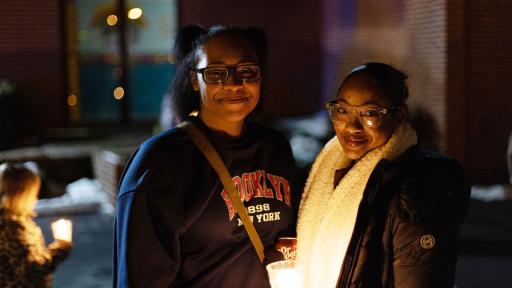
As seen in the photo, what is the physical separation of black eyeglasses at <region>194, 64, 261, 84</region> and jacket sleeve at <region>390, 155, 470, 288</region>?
0.82m

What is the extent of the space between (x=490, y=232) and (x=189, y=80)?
18.5 feet

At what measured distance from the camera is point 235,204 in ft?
8.57

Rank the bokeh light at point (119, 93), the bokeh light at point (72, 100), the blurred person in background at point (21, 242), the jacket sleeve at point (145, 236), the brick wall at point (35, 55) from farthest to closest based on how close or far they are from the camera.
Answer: the bokeh light at point (119, 93), the bokeh light at point (72, 100), the brick wall at point (35, 55), the blurred person in background at point (21, 242), the jacket sleeve at point (145, 236)

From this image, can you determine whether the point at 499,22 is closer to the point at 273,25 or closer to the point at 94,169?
the point at 273,25

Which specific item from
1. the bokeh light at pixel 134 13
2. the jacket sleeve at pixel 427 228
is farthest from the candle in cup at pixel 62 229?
the bokeh light at pixel 134 13

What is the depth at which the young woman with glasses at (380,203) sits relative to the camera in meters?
2.10

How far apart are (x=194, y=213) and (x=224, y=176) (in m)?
0.18

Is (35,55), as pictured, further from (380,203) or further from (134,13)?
(380,203)

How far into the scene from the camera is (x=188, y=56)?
2838 millimetres

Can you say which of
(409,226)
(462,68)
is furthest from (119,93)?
(409,226)

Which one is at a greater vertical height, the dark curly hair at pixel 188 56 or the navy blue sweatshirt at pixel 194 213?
the dark curly hair at pixel 188 56

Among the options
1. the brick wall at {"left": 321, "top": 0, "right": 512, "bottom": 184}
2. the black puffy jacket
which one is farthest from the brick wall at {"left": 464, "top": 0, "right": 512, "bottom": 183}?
the black puffy jacket

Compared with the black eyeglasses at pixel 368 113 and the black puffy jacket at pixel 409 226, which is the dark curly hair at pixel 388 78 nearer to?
the black eyeglasses at pixel 368 113

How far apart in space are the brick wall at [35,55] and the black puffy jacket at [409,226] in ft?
35.9
